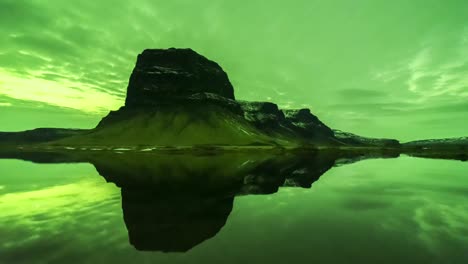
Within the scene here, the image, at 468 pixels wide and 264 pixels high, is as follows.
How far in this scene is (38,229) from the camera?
16016 millimetres

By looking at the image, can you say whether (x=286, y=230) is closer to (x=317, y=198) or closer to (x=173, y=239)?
(x=173, y=239)

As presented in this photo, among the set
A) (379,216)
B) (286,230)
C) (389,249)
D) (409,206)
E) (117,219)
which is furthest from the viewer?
(409,206)

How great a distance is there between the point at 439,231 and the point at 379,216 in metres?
3.90

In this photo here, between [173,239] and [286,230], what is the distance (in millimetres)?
6626

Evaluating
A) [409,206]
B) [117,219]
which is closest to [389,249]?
[409,206]

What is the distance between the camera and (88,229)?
15.8m

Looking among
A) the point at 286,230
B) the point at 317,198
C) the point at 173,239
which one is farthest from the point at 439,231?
the point at 173,239

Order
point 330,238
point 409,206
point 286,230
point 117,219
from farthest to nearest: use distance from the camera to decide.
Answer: point 409,206, point 117,219, point 286,230, point 330,238

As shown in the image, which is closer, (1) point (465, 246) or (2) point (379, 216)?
(1) point (465, 246)

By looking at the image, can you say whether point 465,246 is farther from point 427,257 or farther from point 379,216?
point 379,216

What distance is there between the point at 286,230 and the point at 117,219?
452 inches

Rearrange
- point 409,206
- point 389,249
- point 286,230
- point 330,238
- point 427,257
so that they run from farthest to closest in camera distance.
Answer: point 409,206, point 286,230, point 330,238, point 389,249, point 427,257

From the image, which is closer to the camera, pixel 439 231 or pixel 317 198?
pixel 439 231

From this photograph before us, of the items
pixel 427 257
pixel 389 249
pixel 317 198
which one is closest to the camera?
pixel 427 257
